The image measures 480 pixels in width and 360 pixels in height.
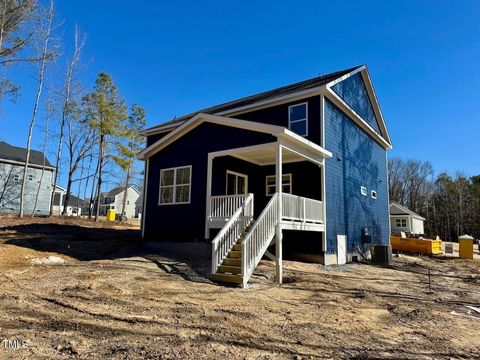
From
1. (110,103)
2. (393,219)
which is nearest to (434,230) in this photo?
(393,219)

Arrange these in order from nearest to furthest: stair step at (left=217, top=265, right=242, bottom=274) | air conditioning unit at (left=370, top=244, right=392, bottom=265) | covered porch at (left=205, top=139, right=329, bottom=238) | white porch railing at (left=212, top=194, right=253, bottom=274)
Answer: stair step at (left=217, top=265, right=242, bottom=274) → white porch railing at (left=212, top=194, right=253, bottom=274) → covered porch at (left=205, top=139, right=329, bottom=238) → air conditioning unit at (left=370, top=244, right=392, bottom=265)

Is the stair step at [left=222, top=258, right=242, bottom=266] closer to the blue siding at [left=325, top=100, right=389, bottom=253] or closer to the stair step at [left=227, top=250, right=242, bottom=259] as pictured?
the stair step at [left=227, top=250, right=242, bottom=259]

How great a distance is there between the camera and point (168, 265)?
31.8ft

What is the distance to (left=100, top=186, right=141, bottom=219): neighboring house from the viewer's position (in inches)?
2653

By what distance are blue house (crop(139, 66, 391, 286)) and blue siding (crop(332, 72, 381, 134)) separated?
5 cm

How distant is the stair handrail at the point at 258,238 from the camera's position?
26.9ft

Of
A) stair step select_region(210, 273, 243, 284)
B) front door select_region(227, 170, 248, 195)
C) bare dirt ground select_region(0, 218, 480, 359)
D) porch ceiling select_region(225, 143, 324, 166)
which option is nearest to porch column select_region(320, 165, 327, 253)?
porch ceiling select_region(225, 143, 324, 166)

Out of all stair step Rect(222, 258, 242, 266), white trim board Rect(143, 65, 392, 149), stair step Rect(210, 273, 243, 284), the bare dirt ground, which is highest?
white trim board Rect(143, 65, 392, 149)

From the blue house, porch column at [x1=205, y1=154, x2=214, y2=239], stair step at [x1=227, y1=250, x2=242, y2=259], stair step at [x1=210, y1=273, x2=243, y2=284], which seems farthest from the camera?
porch column at [x1=205, y1=154, x2=214, y2=239]

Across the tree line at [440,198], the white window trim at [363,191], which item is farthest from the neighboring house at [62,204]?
the tree line at [440,198]

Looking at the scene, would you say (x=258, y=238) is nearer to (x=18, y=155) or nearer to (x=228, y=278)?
(x=228, y=278)

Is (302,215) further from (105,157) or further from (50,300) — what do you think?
(105,157)

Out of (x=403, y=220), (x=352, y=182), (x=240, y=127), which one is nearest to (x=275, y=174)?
(x=240, y=127)

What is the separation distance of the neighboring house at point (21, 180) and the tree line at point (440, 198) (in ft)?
163
